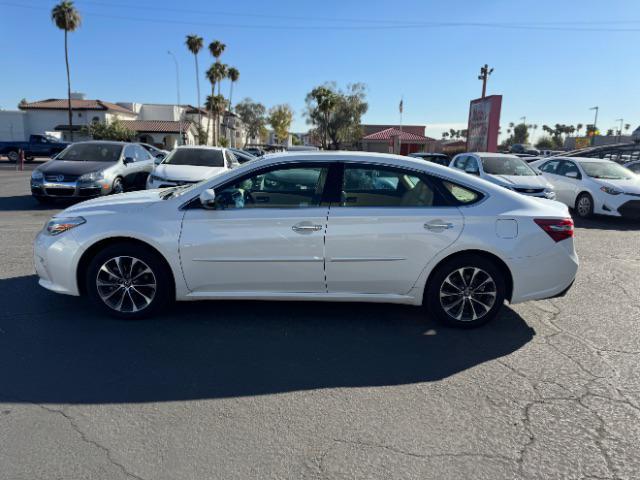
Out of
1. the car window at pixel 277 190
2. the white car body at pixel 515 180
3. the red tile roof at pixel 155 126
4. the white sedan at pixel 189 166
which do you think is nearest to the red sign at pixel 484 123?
the white car body at pixel 515 180

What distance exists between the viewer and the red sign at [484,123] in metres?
21.2

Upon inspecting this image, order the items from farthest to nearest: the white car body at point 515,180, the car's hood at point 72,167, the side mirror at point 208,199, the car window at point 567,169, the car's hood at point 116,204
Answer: the car window at point 567,169, the car's hood at point 72,167, the white car body at point 515,180, the car's hood at point 116,204, the side mirror at point 208,199

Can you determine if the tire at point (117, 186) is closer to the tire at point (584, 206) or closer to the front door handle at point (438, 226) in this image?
the front door handle at point (438, 226)

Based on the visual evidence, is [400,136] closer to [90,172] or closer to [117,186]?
[117,186]

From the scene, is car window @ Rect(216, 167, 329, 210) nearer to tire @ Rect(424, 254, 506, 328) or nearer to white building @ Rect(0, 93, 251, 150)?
tire @ Rect(424, 254, 506, 328)

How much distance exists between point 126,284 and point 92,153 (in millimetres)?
8712

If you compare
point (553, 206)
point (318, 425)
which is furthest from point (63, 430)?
point (553, 206)

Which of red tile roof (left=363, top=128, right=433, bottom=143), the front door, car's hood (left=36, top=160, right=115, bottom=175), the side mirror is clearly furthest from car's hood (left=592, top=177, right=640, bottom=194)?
red tile roof (left=363, top=128, right=433, bottom=143)

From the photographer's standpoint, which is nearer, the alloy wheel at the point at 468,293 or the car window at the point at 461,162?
the alloy wheel at the point at 468,293

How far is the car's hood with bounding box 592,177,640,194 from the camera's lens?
10.3 metres

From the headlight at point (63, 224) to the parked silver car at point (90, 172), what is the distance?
21.7 feet

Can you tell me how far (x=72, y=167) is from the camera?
10477 mm

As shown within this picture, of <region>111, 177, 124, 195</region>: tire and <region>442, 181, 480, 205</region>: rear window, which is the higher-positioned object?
<region>442, 181, 480, 205</region>: rear window

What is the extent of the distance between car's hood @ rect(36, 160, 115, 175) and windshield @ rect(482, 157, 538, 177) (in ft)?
30.4
